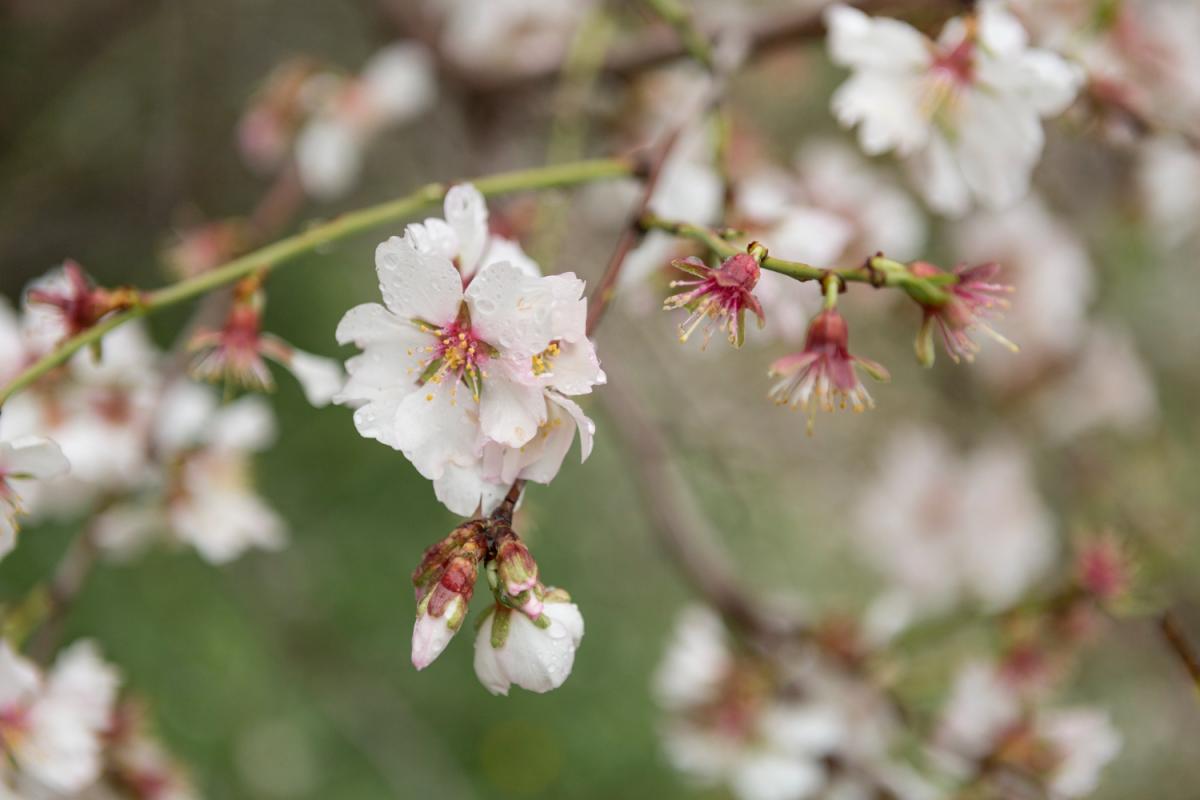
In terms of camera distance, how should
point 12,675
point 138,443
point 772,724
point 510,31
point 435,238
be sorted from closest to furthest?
A: point 435,238
point 12,675
point 138,443
point 772,724
point 510,31

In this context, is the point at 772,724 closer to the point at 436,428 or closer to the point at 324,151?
the point at 436,428

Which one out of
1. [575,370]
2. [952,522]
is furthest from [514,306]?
[952,522]

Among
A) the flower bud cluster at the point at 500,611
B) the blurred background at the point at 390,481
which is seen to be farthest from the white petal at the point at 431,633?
the blurred background at the point at 390,481

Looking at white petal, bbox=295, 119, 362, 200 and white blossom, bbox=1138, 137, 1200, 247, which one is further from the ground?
white petal, bbox=295, 119, 362, 200

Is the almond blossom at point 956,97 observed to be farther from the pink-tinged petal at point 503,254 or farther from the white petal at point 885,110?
the pink-tinged petal at point 503,254

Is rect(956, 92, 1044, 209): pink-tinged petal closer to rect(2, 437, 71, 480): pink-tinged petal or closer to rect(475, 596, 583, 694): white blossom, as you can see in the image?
rect(475, 596, 583, 694): white blossom

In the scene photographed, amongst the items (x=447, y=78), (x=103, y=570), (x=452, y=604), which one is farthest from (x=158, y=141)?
(x=452, y=604)

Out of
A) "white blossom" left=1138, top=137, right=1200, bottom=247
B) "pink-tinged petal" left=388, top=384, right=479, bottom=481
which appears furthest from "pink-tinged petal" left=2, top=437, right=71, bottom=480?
"white blossom" left=1138, top=137, right=1200, bottom=247
